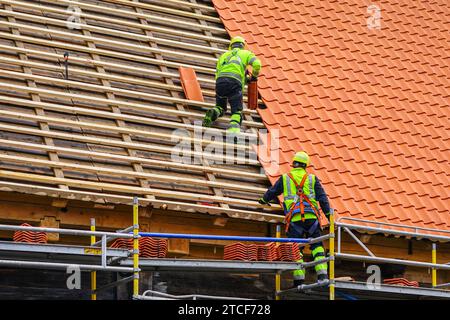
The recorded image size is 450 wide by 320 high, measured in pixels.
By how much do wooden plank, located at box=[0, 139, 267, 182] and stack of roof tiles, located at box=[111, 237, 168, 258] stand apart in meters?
1.76

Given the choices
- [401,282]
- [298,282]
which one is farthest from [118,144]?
[401,282]

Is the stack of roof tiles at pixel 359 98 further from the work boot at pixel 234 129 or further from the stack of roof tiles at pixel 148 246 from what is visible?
the stack of roof tiles at pixel 148 246

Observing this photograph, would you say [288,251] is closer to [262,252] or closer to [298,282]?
[262,252]

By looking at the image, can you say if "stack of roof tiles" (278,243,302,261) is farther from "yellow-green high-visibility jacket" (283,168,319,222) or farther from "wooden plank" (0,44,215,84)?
"wooden plank" (0,44,215,84)

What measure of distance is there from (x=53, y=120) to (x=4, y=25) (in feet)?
6.46

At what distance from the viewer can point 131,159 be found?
59.7 ft

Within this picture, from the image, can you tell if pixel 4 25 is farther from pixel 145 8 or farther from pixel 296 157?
pixel 296 157

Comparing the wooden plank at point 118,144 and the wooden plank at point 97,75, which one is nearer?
the wooden plank at point 118,144

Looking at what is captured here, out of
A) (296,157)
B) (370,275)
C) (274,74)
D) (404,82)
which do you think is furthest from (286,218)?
(404,82)

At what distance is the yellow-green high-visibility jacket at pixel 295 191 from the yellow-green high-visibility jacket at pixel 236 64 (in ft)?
7.13

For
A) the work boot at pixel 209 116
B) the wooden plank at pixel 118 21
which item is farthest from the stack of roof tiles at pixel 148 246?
the wooden plank at pixel 118 21

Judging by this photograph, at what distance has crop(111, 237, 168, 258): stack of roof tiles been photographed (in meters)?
16.4

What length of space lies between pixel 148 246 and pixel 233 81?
12.3 feet

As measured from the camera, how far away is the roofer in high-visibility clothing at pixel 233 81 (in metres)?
19.4
